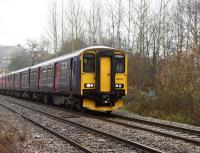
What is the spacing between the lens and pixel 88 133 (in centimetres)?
1260

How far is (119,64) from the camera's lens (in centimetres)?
1923

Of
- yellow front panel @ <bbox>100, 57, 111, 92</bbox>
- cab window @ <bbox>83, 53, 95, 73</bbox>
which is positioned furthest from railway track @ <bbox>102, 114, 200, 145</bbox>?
cab window @ <bbox>83, 53, 95, 73</bbox>

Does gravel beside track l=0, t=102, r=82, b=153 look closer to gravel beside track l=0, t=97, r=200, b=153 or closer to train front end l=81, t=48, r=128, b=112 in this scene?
gravel beside track l=0, t=97, r=200, b=153

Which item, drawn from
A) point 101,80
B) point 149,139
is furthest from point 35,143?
point 101,80

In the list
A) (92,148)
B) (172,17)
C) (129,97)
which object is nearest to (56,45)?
(172,17)

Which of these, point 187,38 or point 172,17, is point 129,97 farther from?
point 172,17

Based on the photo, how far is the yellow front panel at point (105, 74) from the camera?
61.0 feet

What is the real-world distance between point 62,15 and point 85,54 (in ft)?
121

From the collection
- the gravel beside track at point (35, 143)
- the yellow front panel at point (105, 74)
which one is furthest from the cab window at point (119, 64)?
the gravel beside track at point (35, 143)

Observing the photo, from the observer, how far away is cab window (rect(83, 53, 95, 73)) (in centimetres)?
1858

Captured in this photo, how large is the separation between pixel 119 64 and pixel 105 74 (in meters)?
0.98

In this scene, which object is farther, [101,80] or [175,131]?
[101,80]

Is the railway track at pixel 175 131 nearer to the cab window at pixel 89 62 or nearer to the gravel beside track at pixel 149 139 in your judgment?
the gravel beside track at pixel 149 139

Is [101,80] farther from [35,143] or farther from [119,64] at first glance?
[35,143]
